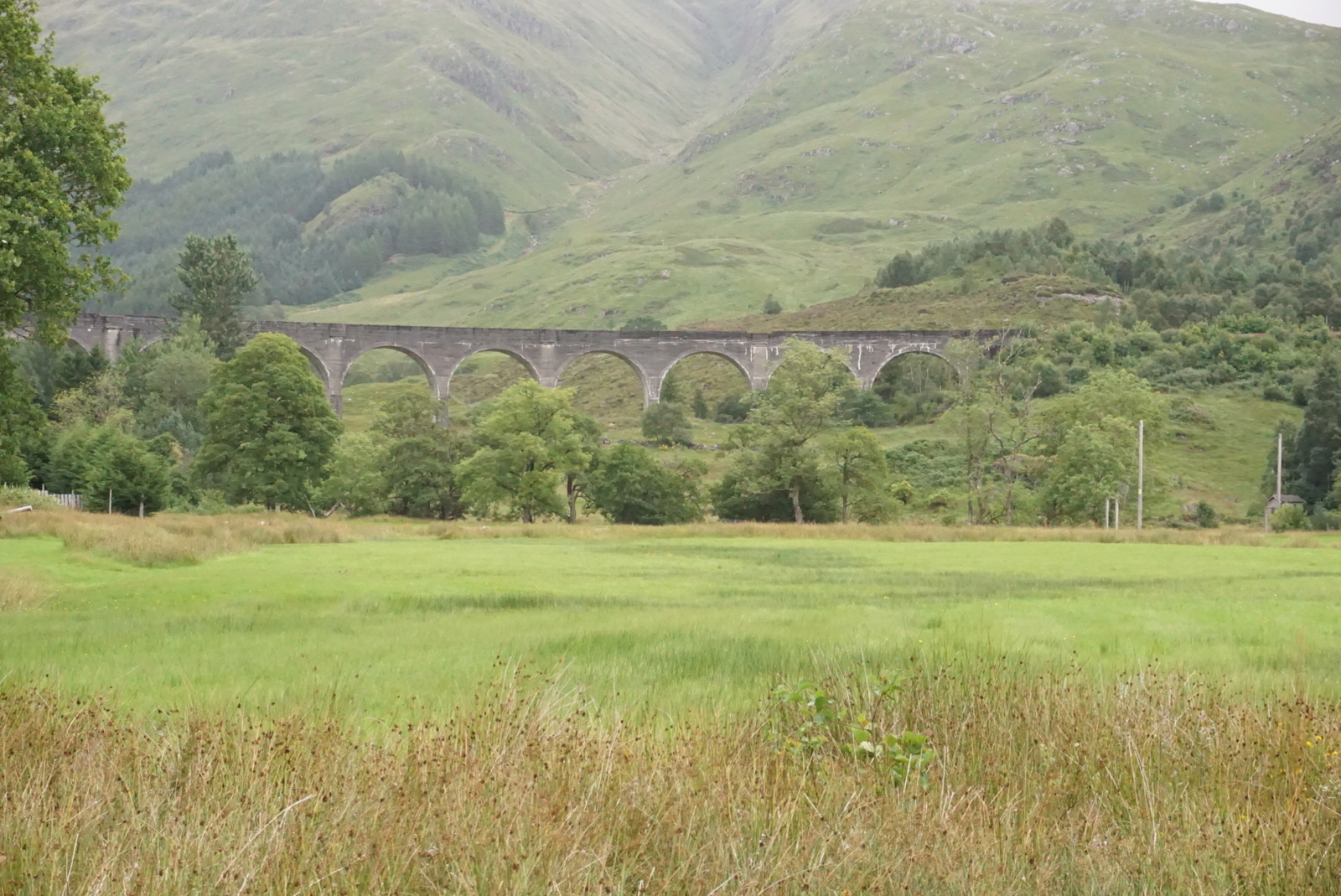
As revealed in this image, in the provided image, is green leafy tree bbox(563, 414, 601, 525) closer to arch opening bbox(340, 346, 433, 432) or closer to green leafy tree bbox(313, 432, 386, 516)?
arch opening bbox(340, 346, 433, 432)

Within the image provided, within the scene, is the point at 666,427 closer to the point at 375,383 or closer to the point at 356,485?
the point at 356,485

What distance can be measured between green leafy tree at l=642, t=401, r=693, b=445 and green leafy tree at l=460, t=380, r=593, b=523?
103ft

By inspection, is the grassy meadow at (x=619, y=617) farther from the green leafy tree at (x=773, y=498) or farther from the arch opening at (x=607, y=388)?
the arch opening at (x=607, y=388)

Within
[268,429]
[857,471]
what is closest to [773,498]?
[857,471]

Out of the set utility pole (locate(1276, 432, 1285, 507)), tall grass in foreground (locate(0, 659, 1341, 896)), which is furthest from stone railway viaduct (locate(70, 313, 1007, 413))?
tall grass in foreground (locate(0, 659, 1341, 896))

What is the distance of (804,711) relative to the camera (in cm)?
757

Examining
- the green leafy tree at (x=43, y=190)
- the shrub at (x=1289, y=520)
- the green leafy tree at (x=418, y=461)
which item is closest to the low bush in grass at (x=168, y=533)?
the green leafy tree at (x=43, y=190)

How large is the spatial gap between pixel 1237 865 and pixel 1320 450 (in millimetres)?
60369

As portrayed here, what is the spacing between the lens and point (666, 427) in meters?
87.2

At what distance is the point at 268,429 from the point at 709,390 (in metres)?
66.4

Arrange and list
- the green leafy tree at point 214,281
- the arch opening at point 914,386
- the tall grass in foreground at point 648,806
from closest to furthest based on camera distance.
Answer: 1. the tall grass in foreground at point 648,806
2. the green leafy tree at point 214,281
3. the arch opening at point 914,386

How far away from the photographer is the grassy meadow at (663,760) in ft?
16.3

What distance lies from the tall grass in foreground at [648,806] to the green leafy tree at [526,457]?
44.8 metres

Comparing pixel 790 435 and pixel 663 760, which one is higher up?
pixel 790 435
